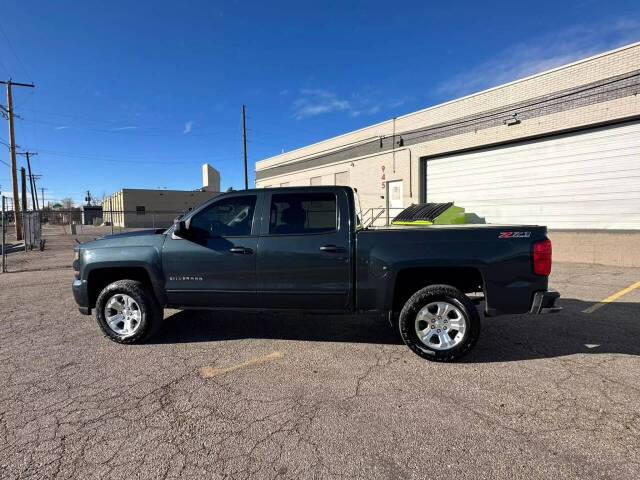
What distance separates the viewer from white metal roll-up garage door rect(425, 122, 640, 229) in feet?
33.6

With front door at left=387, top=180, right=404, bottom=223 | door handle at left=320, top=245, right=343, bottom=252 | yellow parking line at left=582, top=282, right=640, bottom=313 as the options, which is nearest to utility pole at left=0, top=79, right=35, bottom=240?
front door at left=387, top=180, right=404, bottom=223

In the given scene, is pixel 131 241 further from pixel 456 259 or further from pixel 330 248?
pixel 456 259

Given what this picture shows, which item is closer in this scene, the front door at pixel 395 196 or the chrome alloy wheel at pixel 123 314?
the chrome alloy wheel at pixel 123 314

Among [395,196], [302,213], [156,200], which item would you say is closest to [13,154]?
[395,196]

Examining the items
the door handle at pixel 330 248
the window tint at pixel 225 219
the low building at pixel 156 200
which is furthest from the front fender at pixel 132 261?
the low building at pixel 156 200

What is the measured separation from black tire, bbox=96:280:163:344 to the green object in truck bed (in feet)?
30.4

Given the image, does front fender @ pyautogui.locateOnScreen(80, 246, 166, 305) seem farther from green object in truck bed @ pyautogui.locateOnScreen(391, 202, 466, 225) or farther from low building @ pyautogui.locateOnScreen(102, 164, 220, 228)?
low building @ pyautogui.locateOnScreen(102, 164, 220, 228)

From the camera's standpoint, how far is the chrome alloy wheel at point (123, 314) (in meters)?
4.35

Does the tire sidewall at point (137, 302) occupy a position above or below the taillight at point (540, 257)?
below

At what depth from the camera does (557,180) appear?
11.5 metres

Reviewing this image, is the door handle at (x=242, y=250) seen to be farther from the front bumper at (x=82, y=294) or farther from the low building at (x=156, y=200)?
the low building at (x=156, y=200)

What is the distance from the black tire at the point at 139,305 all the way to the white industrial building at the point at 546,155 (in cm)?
1228

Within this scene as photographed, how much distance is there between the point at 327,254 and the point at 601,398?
A: 280 cm

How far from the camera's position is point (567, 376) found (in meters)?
3.39
